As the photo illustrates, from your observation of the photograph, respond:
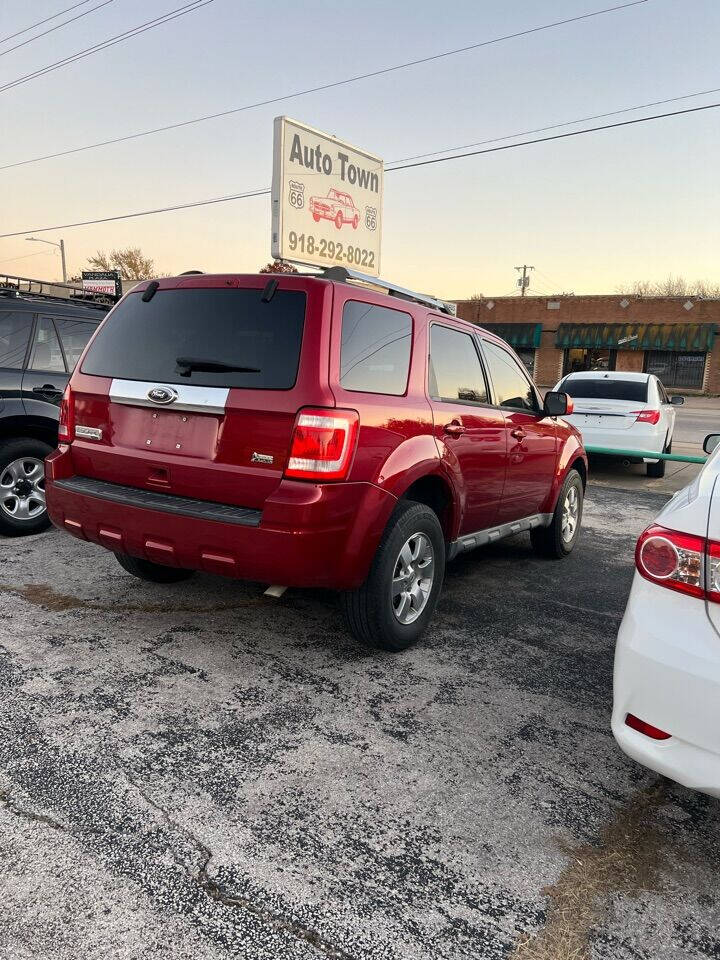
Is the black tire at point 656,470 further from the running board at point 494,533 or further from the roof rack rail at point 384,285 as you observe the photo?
the roof rack rail at point 384,285

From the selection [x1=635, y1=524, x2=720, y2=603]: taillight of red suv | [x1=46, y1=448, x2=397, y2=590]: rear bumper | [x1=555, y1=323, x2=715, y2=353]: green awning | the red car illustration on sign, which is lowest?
[x1=46, y1=448, x2=397, y2=590]: rear bumper

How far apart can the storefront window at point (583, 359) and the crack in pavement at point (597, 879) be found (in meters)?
46.3

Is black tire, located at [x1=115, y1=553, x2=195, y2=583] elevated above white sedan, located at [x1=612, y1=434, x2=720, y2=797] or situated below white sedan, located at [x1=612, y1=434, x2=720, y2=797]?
below

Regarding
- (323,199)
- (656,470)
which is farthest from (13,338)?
(323,199)

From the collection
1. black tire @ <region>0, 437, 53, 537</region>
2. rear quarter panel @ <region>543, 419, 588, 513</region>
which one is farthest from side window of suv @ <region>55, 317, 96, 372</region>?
rear quarter panel @ <region>543, 419, 588, 513</region>

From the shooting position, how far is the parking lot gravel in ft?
6.25

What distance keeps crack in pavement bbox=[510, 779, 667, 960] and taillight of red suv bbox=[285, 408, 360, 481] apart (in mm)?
1715

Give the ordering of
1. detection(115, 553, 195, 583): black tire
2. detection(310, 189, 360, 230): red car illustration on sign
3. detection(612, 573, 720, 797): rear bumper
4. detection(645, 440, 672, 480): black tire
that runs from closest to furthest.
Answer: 1. detection(612, 573, 720, 797): rear bumper
2. detection(115, 553, 195, 583): black tire
3. detection(645, 440, 672, 480): black tire
4. detection(310, 189, 360, 230): red car illustration on sign

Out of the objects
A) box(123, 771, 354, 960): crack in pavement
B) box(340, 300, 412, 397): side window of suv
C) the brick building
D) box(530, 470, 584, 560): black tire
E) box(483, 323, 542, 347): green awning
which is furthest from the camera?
box(483, 323, 542, 347): green awning

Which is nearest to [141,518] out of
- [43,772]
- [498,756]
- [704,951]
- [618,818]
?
[43,772]

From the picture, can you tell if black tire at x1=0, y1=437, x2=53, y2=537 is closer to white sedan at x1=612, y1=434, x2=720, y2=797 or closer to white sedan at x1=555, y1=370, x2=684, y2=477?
white sedan at x1=612, y1=434, x2=720, y2=797

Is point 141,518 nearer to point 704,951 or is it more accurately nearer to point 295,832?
point 295,832

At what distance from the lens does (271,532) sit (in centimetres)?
303

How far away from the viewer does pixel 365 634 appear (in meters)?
3.58
